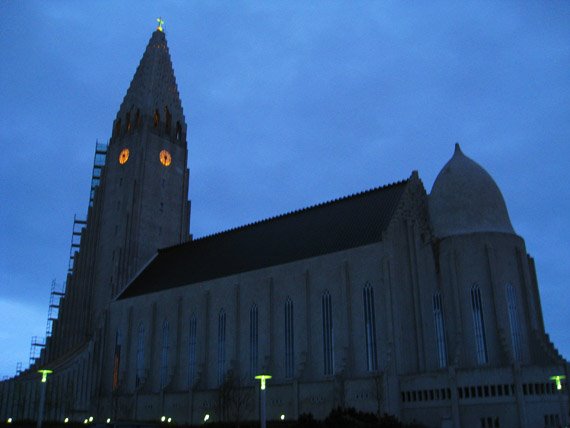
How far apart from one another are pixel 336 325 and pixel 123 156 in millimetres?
40212

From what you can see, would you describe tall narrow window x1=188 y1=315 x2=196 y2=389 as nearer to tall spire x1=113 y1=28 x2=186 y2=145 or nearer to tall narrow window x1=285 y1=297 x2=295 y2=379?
tall narrow window x1=285 y1=297 x2=295 y2=379

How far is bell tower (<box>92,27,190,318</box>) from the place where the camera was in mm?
72250

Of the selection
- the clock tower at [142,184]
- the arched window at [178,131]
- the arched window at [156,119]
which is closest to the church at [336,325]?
the clock tower at [142,184]

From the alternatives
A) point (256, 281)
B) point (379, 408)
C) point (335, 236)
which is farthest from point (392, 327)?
point (256, 281)

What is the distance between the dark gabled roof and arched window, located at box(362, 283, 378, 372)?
3.86 meters

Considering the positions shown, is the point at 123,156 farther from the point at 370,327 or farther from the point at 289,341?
the point at 370,327

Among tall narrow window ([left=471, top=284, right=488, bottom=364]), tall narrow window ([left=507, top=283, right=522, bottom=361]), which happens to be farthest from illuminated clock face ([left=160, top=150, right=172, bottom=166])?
tall narrow window ([left=507, top=283, right=522, bottom=361])

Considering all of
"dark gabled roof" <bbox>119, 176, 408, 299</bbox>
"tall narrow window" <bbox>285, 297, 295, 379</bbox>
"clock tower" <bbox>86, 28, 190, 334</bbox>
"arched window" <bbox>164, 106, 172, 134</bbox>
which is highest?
"arched window" <bbox>164, 106, 172, 134</bbox>

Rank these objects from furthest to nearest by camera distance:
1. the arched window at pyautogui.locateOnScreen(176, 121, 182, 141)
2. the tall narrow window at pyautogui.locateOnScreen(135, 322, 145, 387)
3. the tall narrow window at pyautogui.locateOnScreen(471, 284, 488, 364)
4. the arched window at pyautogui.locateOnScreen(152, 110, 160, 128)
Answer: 1. the arched window at pyautogui.locateOnScreen(176, 121, 182, 141)
2. the arched window at pyautogui.locateOnScreen(152, 110, 160, 128)
3. the tall narrow window at pyautogui.locateOnScreen(135, 322, 145, 387)
4. the tall narrow window at pyautogui.locateOnScreen(471, 284, 488, 364)

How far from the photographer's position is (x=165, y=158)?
257ft

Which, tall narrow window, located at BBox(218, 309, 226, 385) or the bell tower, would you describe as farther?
the bell tower

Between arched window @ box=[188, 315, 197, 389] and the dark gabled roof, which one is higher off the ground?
the dark gabled roof

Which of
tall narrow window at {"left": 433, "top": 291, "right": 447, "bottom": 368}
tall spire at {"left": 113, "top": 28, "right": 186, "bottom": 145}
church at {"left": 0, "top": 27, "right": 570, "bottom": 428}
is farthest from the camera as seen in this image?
tall spire at {"left": 113, "top": 28, "right": 186, "bottom": 145}

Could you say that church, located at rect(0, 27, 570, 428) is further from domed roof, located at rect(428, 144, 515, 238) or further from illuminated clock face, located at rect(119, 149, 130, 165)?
illuminated clock face, located at rect(119, 149, 130, 165)
